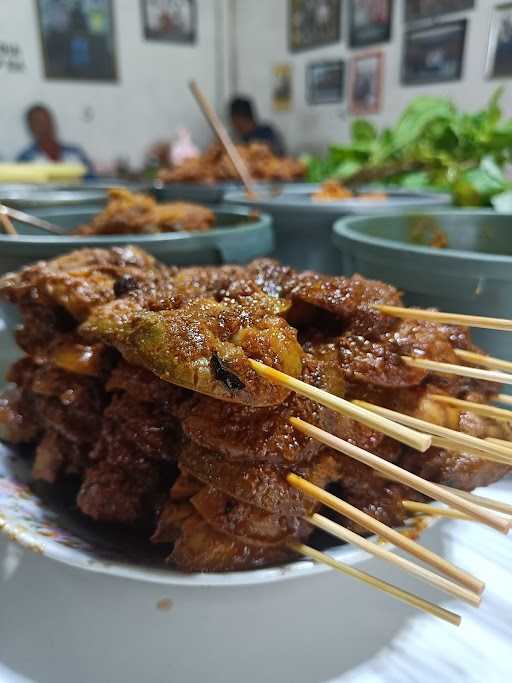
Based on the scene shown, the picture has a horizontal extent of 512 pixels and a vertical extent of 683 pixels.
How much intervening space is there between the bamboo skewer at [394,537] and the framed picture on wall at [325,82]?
20.1 feet

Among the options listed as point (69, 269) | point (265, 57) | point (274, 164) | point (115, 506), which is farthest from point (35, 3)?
point (115, 506)

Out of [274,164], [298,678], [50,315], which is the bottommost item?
[298,678]

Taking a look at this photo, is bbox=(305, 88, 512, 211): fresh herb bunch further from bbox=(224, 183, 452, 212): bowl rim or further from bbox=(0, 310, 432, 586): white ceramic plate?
bbox=(0, 310, 432, 586): white ceramic plate

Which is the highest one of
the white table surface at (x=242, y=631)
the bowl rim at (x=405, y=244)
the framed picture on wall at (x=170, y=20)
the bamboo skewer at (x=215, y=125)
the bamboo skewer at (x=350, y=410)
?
the framed picture on wall at (x=170, y=20)

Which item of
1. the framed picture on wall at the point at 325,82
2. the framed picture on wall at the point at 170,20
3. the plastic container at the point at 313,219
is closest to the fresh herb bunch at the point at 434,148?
the plastic container at the point at 313,219

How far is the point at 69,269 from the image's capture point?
104cm

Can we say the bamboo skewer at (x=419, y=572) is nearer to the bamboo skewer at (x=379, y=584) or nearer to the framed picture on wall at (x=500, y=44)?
the bamboo skewer at (x=379, y=584)

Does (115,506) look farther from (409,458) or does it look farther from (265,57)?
(265,57)

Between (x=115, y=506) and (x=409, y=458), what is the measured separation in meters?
0.48

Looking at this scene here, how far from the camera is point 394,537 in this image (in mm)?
585

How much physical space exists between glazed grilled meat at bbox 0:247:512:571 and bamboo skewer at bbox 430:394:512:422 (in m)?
0.02

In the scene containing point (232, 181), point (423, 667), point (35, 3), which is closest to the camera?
point (423, 667)

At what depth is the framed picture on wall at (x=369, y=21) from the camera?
4.93 meters

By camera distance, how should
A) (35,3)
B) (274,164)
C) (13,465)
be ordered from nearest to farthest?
1. (13,465)
2. (274,164)
3. (35,3)
